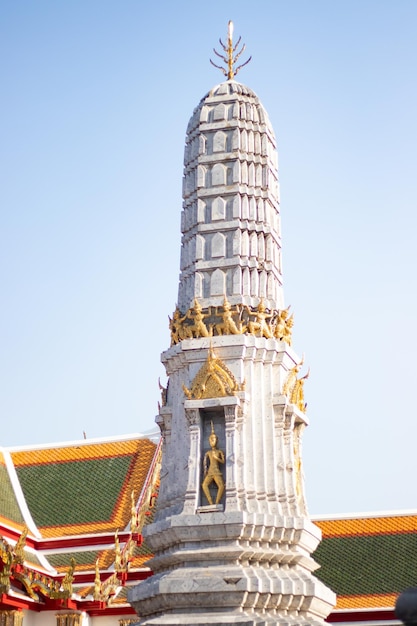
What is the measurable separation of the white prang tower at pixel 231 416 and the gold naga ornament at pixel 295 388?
3 cm

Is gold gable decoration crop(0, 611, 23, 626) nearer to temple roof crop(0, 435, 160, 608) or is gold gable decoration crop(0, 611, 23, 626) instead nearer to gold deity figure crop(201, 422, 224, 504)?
temple roof crop(0, 435, 160, 608)

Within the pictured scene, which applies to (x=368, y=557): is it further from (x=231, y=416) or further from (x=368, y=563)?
(x=231, y=416)

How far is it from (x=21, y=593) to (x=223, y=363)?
804 centimetres

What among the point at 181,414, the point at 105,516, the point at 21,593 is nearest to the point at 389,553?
the point at 105,516

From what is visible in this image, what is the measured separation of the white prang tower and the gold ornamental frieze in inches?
0.8

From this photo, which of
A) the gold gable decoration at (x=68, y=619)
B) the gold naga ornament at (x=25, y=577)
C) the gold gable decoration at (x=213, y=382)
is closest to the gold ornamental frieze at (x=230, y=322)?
the gold gable decoration at (x=213, y=382)

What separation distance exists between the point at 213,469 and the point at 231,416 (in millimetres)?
764

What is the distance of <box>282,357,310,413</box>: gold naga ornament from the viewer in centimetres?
1423

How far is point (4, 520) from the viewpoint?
70.3ft

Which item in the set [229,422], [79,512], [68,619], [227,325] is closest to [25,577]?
[68,619]

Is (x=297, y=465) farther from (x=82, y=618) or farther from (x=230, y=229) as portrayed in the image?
(x=82, y=618)

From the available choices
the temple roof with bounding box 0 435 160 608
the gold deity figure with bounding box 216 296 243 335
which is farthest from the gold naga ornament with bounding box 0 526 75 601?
the gold deity figure with bounding box 216 296 243 335

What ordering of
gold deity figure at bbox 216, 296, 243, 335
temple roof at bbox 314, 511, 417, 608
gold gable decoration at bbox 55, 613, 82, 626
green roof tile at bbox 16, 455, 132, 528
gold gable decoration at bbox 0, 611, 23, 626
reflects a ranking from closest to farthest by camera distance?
gold deity figure at bbox 216, 296, 243, 335
gold gable decoration at bbox 0, 611, 23, 626
gold gable decoration at bbox 55, 613, 82, 626
temple roof at bbox 314, 511, 417, 608
green roof tile at bbox 16, 455, 132, 528

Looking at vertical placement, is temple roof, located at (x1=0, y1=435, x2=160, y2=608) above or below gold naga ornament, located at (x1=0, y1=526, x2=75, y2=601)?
above
